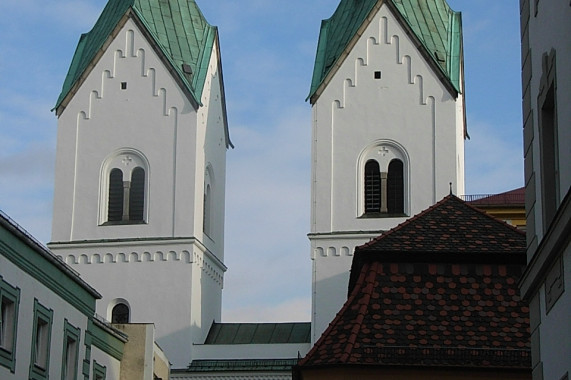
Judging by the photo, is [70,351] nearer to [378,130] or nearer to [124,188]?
[124,188]

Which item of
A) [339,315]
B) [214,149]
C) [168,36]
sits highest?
[168,36]

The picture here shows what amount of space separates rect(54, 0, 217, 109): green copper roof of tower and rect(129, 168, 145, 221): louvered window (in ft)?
11.0

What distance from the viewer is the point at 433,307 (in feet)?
66.4

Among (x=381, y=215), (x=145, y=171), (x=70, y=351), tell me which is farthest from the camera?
(x=145, y=171)

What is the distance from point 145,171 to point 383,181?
8.28 metres

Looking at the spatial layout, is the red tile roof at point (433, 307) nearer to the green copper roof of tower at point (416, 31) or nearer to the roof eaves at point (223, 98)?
the green copper roof of tower at point (416, 31)

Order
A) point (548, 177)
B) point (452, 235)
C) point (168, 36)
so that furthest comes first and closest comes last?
1. point (168, 36)
2. point (452, 235)
3. point (548, 177)

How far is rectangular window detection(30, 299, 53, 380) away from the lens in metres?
26.8

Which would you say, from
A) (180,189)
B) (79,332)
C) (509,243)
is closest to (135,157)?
(180,189)

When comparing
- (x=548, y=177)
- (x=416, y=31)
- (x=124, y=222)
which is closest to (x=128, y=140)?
(x=124, y=222)

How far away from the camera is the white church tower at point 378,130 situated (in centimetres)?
4728

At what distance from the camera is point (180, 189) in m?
48.6

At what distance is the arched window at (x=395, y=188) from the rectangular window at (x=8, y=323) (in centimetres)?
2377

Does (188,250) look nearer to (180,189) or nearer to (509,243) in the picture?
(180,189)
